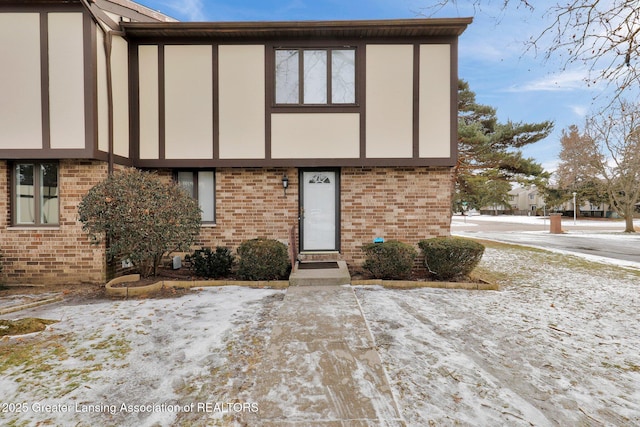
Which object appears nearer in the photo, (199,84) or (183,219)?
(183,219)

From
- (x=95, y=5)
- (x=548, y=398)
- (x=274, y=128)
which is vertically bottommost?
(x=548, y=398)

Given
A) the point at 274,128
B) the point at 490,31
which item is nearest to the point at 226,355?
the point at 274,128

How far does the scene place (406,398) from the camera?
8.34ft

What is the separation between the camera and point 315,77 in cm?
701

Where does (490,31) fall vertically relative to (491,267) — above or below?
above

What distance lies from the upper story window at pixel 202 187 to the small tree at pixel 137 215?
Result: 5.03 ft

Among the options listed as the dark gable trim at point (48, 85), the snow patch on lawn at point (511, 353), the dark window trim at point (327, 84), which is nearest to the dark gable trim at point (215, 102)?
the dark window trim at point (327, 84)

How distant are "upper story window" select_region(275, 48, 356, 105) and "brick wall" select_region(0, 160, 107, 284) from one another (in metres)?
4.45

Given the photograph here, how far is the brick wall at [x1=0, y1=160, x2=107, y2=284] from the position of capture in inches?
239

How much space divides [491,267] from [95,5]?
1108cm

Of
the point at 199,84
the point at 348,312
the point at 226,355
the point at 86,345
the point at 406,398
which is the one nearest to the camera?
Result: the point at 406,398

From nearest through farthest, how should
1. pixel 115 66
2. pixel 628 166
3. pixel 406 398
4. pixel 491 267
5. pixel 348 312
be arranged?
1. pixel 406 398
2. pixel 348 312
3. pixel 115 66
4. pixel 491 267
5. pixel 628 166

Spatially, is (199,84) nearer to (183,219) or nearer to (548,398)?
(183,219)

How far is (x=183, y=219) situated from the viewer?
5.68 meters
